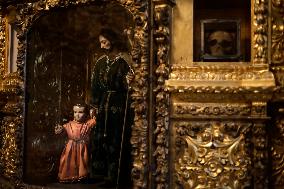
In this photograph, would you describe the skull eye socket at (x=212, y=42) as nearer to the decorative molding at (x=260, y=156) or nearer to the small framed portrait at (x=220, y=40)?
the small framed portrait at (x=220, y=40)

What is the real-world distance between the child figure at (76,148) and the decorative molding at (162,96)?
3.20ft

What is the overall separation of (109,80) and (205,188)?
1.33 metres

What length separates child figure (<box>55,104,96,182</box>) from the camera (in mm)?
4016

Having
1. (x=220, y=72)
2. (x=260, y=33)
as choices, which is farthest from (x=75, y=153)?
(x=260, y=33)

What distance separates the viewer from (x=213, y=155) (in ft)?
10.6

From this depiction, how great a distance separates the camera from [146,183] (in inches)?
129

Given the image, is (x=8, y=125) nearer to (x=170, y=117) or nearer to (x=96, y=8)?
(x=96, y=8)

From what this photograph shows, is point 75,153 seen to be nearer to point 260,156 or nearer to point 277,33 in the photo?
point 260,156

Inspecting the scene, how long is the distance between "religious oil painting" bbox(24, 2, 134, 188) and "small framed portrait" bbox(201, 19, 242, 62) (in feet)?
2.19

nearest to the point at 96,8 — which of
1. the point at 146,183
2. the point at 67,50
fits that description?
the point at 67,50

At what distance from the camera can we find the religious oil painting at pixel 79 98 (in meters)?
3.76

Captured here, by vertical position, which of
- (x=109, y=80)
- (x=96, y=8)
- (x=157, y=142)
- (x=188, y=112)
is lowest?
(x=157, y=142)

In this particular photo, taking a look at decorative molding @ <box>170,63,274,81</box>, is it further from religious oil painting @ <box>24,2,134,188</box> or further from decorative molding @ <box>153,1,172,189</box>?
religious oil painting @ <box>24,2,134,188</box>

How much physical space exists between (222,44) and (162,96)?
702 millimetres
